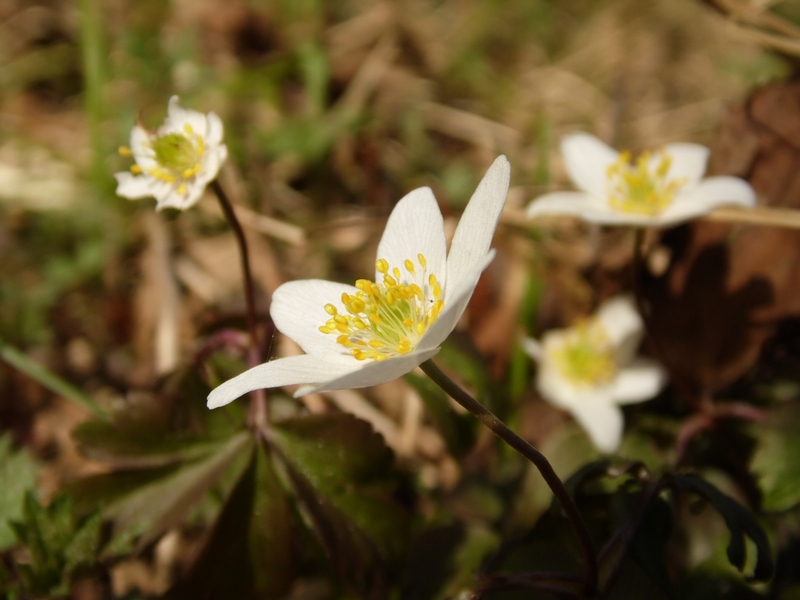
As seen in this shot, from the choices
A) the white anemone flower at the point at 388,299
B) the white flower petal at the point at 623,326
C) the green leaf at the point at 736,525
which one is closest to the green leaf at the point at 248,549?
the white anemone flower at the point at 388,299

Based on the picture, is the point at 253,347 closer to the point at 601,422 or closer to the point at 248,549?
the point at 248,549

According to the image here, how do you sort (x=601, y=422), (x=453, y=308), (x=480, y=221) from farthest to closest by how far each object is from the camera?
(x=601, y=422), (x=480, y=221), (x=453, y=308)

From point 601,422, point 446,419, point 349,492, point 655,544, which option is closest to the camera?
point 655,544

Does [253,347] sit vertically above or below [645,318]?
above

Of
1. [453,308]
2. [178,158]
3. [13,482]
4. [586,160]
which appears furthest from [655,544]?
[13,482]

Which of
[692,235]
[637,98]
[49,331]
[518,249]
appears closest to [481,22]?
[637,98]
